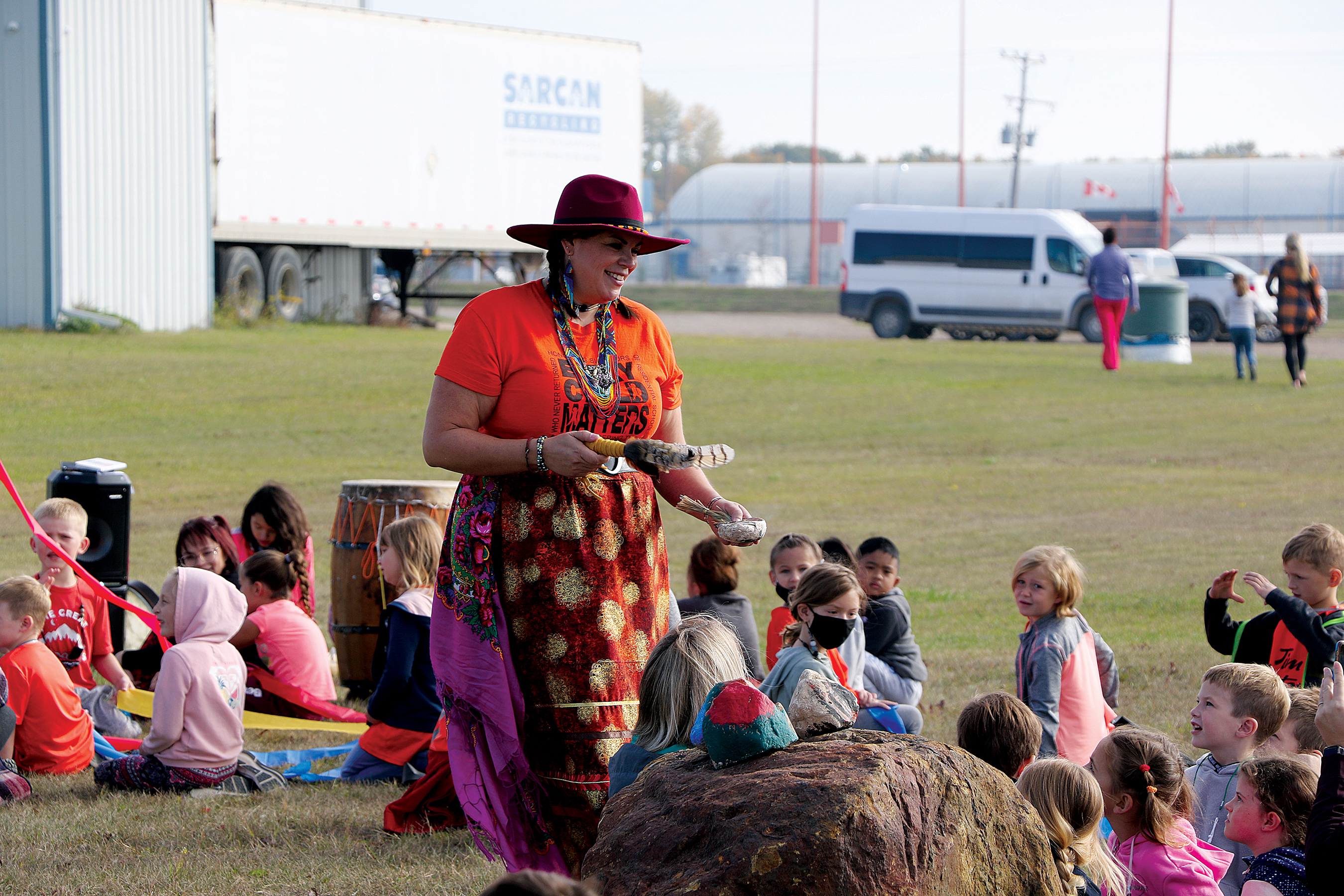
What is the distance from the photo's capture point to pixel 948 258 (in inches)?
1102

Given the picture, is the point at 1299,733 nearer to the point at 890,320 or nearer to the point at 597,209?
the point at 597,209

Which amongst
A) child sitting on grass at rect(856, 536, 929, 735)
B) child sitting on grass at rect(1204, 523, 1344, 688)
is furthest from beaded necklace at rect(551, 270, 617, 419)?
child sitting on grass at rect(856, 536, 929, 735)

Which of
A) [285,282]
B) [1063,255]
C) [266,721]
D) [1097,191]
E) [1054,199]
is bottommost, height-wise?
[266,721]

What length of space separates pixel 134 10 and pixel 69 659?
17.6 m

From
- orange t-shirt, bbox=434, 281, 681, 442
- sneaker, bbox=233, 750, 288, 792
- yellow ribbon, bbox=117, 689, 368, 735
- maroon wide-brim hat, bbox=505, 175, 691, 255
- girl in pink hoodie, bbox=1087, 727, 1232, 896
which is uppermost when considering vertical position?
maroon wide-brim hat, bbox=505, 175, 691, 255

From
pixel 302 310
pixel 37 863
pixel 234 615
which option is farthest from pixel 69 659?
pixel 302 310

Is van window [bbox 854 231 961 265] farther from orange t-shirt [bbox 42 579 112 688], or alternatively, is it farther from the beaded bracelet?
the beaded bracelet

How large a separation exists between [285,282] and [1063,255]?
1473cm

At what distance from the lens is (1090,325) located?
1058 inches

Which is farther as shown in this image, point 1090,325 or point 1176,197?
point 1176,197

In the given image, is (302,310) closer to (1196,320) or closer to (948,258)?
(948,258)

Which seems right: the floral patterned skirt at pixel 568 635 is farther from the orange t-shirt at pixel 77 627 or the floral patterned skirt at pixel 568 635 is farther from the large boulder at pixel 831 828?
the orange t-shirt at pixel 77 627

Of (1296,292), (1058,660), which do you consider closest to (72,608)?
(1058,660)

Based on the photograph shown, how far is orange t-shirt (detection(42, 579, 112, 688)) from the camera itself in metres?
5.79
